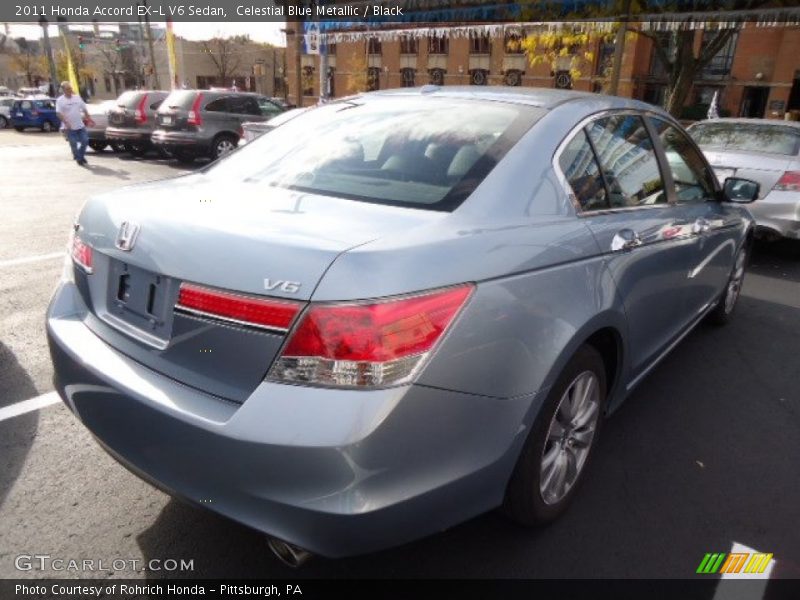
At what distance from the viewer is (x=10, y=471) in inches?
106

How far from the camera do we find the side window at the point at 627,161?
2.65 meters

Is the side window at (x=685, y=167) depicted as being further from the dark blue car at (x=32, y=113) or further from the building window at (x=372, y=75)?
the building window at (x=372, y=75)

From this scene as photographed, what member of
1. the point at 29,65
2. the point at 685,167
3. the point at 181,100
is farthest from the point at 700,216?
the point at 29,65

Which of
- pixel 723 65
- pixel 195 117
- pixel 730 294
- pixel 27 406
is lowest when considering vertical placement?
pixel 27 406

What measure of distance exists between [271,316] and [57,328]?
3.60 ft

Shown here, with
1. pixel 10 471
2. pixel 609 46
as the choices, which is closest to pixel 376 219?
pixel 10 471

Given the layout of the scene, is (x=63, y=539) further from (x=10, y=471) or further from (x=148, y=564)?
(x=10, y=471)

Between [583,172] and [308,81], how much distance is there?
54864mm

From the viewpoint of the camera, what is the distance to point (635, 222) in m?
2.66

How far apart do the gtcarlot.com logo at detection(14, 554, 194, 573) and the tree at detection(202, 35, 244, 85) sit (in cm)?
6737

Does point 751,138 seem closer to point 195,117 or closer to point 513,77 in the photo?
point 195,117

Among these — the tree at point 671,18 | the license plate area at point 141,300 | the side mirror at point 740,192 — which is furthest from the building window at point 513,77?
the license plate area at point 141,300

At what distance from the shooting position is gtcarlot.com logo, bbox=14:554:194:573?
2172 millimetres

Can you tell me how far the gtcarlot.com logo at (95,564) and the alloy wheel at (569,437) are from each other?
1.36 m
